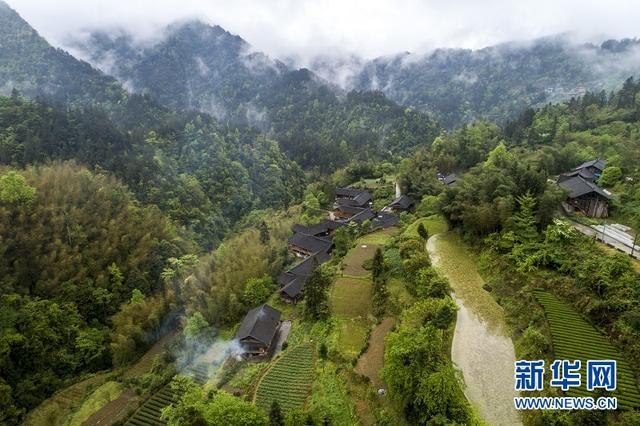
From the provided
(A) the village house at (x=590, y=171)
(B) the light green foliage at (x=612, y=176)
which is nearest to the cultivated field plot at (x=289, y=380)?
(A) the village house at (x=590, y=171)

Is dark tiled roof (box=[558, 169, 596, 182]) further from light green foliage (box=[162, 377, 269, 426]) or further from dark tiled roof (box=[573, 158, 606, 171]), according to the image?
light green foliage (box=[162, 377, 269, 426])

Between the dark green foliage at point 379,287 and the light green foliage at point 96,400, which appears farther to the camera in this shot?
the light green foliage at point 96,400

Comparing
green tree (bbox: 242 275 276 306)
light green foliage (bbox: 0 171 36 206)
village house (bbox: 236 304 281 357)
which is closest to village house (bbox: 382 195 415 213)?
green tree (bbox: 242 275 276 306)

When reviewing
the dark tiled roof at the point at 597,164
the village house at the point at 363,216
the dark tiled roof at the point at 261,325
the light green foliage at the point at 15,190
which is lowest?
the dark tiled roof at the point at 261,325

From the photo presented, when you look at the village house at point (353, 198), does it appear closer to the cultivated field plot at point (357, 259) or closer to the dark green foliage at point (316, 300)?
the cultivated field plot at point (357, 259)

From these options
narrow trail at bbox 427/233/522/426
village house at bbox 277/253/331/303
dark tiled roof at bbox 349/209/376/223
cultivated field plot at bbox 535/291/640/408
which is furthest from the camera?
dark tiled roof at bbox 349/209/376/223

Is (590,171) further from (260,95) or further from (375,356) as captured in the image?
(260,95)

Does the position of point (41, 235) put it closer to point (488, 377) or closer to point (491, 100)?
point (488, 377)
